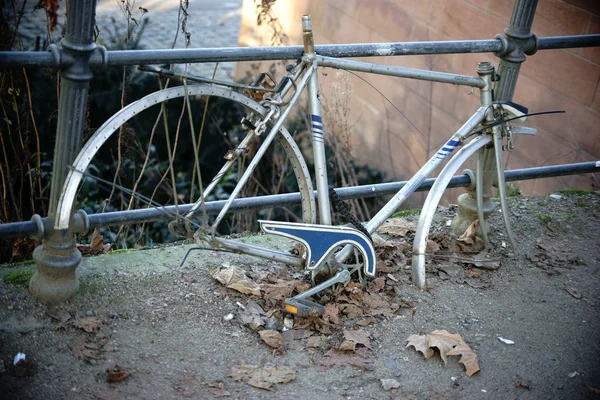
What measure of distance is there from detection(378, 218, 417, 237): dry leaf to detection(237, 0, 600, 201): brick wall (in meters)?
0.54

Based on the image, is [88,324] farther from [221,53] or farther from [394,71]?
[394,71]

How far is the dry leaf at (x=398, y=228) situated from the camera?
3.68 metres

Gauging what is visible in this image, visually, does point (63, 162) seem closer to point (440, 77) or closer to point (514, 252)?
point (440, 77)

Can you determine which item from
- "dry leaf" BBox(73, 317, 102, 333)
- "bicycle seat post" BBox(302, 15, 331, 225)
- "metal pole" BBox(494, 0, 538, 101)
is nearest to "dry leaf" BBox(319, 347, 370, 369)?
"bicycle seat post" BBox(302, 15, 331, 225)

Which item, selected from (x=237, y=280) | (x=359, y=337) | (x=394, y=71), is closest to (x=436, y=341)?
(x=359, y=337)

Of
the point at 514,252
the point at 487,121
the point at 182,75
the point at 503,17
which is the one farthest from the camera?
the point at 503,17

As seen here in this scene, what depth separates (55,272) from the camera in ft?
8.76

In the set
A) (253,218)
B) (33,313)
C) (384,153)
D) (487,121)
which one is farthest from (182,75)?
(384,153)

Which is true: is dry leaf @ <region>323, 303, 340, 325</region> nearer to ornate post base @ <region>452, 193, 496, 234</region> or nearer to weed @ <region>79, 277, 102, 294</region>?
weed @ <region>79, 277, 102, 294</region>

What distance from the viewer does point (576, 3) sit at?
477cm

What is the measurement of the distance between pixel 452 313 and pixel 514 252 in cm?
64

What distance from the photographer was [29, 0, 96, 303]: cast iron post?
7.94 feet

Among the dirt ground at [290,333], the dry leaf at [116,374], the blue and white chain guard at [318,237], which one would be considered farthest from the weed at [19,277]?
the blue and white chain guard at [318,237]

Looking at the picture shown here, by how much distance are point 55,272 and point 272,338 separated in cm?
84
